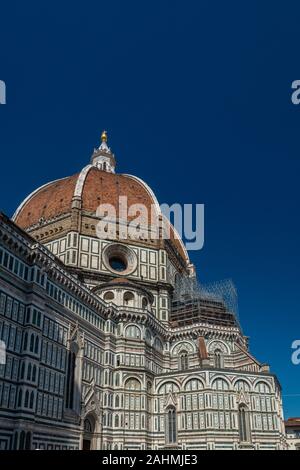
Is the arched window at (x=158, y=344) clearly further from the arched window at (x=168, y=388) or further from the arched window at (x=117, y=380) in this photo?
the arched window at (x=117, y=380)

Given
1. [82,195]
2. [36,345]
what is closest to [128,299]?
[36,345]

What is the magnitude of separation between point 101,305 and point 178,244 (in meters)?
31.4

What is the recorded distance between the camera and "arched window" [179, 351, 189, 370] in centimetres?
5850

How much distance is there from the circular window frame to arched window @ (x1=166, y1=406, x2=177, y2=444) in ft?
62.4

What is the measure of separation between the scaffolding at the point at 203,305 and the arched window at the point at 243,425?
13.1 m

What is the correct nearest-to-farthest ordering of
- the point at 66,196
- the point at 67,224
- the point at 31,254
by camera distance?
the point at 31,254 → the point at 67,224 → the point at 66,196

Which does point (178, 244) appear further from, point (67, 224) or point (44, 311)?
point (44, 311)

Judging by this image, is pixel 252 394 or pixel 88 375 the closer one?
pixel 88 375

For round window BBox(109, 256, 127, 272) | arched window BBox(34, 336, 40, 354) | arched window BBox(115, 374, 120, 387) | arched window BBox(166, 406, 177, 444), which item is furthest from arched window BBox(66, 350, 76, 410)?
round window BBox(109, 256, 127, 272)

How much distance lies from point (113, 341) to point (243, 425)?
17343mm

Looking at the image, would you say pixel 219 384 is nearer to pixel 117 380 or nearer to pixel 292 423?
pixel 117 380

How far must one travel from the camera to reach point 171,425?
167 feet

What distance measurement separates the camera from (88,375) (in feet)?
147
